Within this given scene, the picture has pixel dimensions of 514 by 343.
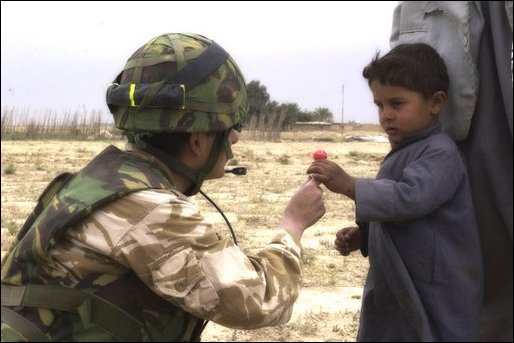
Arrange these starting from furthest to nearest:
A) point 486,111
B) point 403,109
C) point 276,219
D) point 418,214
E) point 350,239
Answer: point 276,219 < point 350,239 < point 403,109 < point 418,214 < point 486,111

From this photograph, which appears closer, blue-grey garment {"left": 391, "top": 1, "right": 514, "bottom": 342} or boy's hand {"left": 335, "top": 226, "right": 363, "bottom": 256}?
blue-grey garment {"left": 391, "top": 1, "right": 514, "bottom": 342}

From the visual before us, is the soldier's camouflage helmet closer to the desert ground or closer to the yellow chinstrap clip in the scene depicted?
the yellow chinstrap clip

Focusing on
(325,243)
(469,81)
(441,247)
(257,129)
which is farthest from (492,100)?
(257,129)

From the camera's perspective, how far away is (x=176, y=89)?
7.75 feet

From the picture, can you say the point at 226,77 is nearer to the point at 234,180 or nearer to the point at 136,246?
the point at 136,246

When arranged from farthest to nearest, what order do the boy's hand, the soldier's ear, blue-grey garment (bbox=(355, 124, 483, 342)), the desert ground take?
the desert ground
the boy's hand
the soldier's ear
blue-grey garment (bbox=(355, 124, 483, 342))

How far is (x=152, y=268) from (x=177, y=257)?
3.1 inches

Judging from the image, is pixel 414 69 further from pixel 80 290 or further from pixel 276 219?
pixel 276 219

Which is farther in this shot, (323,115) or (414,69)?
(323,115)

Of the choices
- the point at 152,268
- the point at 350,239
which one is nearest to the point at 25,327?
the point at 152,268

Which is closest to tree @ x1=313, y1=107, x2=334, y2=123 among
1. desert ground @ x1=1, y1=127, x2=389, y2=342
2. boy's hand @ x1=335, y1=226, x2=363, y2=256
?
desert ground @ x1=1, y1=127, x2=389, y2=342

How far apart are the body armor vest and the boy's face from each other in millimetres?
728

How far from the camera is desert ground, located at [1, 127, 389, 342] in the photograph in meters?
5.37

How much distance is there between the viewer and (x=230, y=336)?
203 inches
